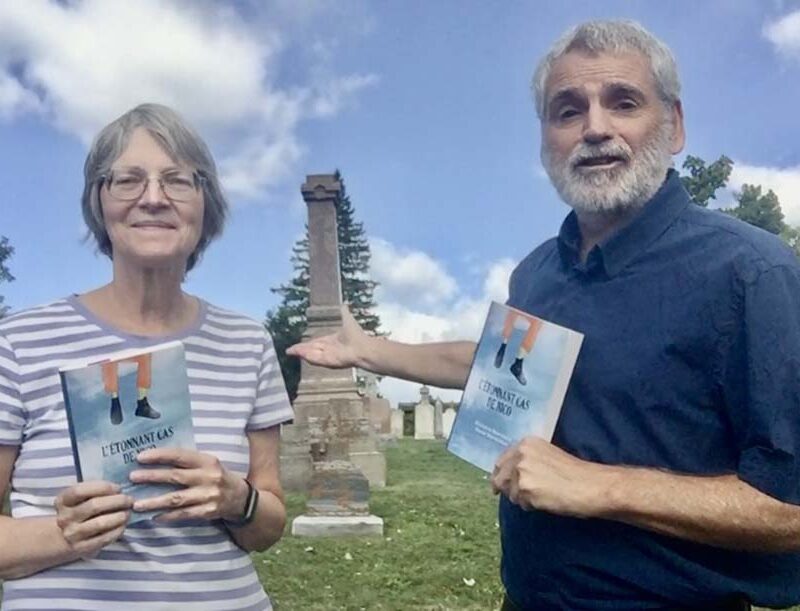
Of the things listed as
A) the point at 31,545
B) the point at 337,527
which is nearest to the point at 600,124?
the point at 31,545

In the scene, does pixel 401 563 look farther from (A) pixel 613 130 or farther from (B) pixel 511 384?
(A) pixel 613 130

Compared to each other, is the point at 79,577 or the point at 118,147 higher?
the point at 118,147

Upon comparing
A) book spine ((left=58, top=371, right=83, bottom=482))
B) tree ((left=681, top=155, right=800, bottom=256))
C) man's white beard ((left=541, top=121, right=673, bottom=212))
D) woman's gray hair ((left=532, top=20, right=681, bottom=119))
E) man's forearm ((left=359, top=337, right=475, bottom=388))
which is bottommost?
book spine ((left=58, top=371, right=83, bottom=482))

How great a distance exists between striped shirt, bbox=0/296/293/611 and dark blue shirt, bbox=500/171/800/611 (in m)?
0.77

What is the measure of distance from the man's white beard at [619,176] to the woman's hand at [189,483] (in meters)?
1.07

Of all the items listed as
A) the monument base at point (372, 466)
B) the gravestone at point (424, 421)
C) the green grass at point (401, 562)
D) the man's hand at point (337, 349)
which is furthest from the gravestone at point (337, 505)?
the gravestone at point (424, 421)

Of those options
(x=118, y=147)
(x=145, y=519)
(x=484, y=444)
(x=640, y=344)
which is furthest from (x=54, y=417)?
(x=640, y=344)

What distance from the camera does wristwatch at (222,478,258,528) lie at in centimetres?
216

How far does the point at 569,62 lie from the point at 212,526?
142 cm

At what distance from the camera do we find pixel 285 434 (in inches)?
504

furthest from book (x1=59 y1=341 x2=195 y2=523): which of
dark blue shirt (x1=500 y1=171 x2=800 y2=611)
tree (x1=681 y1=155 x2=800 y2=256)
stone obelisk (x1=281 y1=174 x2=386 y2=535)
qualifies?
tree (x1=681 y1=155 x2=800 y2=256)

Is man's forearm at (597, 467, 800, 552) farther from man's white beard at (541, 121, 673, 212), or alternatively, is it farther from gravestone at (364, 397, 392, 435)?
gravestone at (364, 397, 392, 435)

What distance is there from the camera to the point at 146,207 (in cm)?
213

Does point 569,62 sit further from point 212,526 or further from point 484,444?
point 212,526
